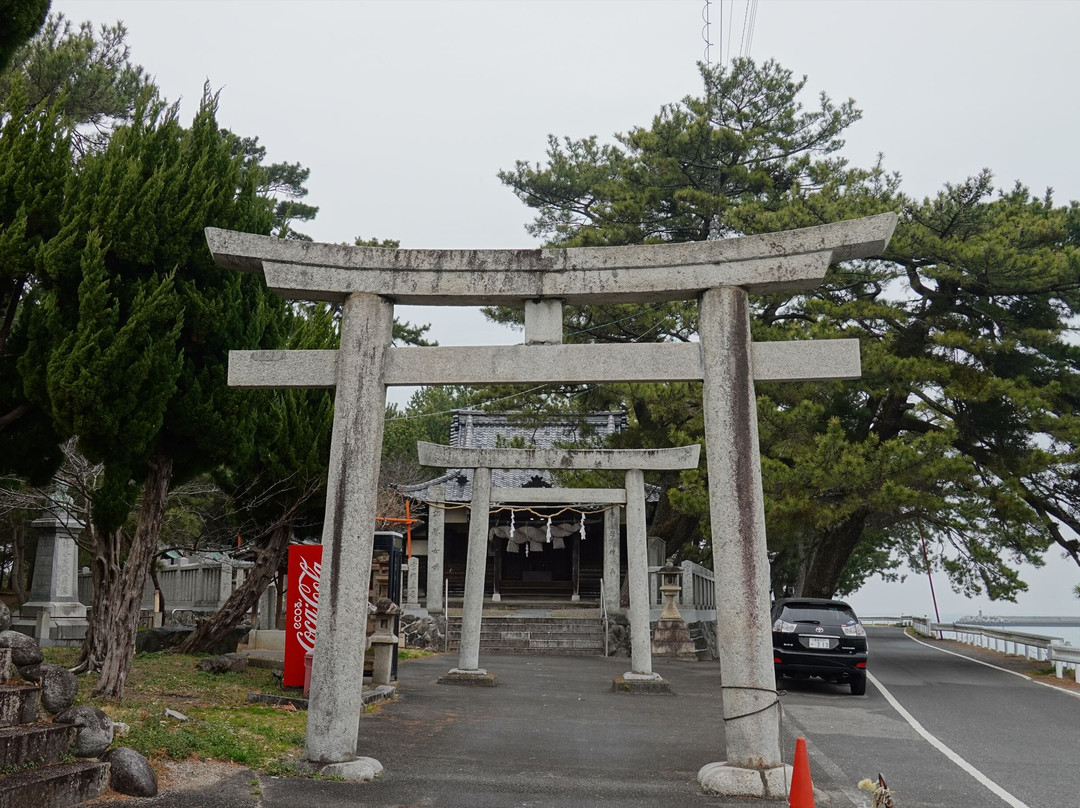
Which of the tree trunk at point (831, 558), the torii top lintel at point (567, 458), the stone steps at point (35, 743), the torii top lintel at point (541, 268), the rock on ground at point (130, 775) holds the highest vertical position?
the torii top lintel at point (541, 268)

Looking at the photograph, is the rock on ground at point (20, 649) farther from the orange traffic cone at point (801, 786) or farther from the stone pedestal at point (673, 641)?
the stone pedestal at point (673, 641)

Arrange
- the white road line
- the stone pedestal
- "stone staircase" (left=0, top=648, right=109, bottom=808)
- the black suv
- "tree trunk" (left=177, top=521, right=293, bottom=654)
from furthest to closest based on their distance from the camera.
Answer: the stone pedestal
the black suv
"tree trunk" (left=177, top=521, right=293, bottom=654)
the white road line
"stone staircase" (left=0, top=648, right=109, bottom=808)

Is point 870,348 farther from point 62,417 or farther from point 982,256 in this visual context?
point 62,417

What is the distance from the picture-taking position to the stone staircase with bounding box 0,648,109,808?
18.6 feet

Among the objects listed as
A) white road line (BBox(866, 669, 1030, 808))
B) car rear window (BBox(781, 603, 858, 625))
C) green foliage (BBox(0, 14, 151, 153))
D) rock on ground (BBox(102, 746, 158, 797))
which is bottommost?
white road line (BBox(866, 669, 1030, 808))

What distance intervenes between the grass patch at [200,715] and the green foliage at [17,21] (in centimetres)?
674

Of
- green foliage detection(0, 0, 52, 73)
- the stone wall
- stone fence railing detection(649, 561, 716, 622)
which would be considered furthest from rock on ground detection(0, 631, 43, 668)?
stone fence railing detection(649, 561, 716, 622)

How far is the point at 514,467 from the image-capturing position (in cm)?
1590

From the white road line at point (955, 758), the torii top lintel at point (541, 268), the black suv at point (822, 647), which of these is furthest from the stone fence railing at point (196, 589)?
the white road line at point (955, 758)

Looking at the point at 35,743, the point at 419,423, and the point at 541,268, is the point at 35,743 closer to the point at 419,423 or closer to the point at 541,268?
the point at 541,268

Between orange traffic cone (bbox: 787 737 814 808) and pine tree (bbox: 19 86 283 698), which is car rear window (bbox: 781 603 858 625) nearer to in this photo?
pine tree (bbox: 19 86 283 698)

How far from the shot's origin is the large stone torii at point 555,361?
25.0ft

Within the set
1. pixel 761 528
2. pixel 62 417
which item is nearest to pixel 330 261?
pixel 62 417

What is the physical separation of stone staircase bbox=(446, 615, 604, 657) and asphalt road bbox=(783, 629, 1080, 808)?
304 inches
